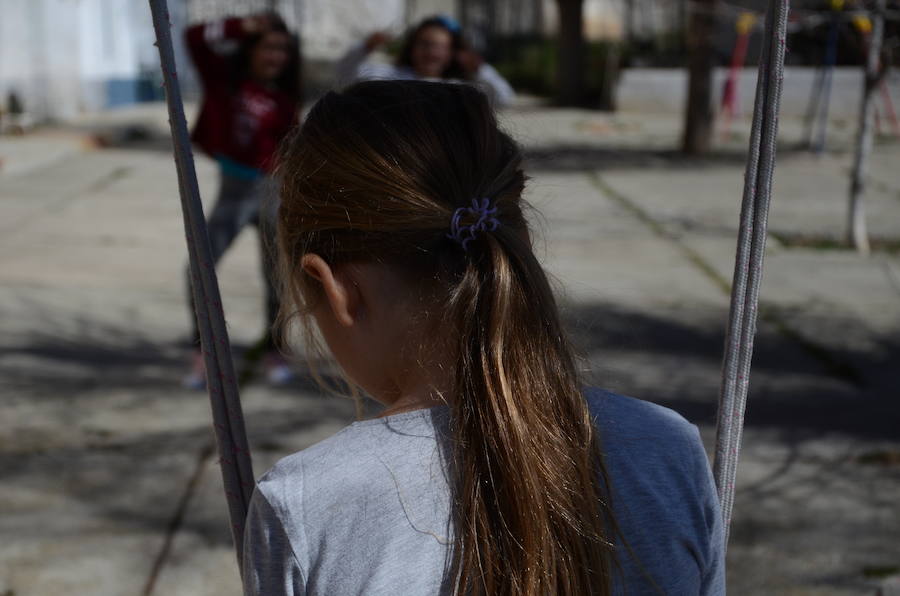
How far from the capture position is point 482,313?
115 cm

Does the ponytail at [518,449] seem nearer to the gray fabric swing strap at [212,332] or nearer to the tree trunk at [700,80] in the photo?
the gray fabric swing strap at [212,332]

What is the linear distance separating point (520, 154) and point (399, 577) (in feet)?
1.56

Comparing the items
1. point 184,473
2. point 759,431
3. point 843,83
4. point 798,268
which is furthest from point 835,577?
point 843,83

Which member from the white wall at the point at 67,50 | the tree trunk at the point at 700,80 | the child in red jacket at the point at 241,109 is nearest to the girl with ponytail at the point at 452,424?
the child in red jacket at the point at 241,109

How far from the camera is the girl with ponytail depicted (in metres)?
1.05

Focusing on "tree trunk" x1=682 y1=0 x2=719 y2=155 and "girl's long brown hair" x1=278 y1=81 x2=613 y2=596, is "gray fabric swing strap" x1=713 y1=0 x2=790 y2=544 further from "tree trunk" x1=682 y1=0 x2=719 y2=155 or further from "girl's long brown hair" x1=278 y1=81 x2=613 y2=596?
"tree trunk" x1=682 y1=0 x2=719 y2=155

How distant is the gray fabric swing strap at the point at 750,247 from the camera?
3.94ft

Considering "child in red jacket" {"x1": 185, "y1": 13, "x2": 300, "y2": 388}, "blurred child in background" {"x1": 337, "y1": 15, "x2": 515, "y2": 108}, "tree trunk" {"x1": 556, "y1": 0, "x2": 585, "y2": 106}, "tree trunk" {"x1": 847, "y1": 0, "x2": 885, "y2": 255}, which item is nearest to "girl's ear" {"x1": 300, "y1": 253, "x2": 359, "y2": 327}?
"child in red jacket" {"x1": 185, "y1": 13, "x2": 300, "y2": 388}

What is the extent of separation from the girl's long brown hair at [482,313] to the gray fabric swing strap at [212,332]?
0.16 m

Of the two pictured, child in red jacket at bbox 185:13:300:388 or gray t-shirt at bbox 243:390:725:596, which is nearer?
gray t-shirt at bbox 243:390:725:596

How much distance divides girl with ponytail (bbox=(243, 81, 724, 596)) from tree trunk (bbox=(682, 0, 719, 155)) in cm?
1116

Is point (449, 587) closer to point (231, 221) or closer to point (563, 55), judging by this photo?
point (231, 221)

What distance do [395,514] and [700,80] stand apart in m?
12.3

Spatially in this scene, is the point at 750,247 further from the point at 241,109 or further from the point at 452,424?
the point at 241,109
